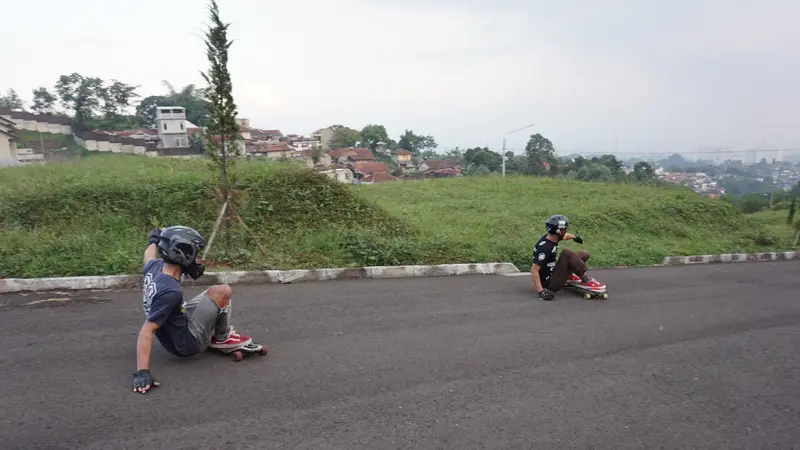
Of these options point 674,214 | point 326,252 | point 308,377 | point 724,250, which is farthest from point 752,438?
point 674,214

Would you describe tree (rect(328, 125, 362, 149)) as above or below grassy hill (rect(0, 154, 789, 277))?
above

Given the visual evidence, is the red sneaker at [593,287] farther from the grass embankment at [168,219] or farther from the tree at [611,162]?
the tree at [611,162]

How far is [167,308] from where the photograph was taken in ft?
11.7

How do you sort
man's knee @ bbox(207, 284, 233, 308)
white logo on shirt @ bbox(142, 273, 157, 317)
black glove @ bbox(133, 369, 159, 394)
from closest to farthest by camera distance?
black glove @ bbox(133, 369, 159, 394), white logo on shirt @ bbox(142, 273, 157, 317), man's knee @ bbox(207, 284, 233, 308)

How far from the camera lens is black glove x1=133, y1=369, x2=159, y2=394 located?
3480 millimetres

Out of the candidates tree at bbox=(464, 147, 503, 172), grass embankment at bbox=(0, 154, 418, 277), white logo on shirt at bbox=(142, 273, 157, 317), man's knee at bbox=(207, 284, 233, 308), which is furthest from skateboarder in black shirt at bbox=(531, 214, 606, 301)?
tree at bbox=(464, 147, 503, 172)

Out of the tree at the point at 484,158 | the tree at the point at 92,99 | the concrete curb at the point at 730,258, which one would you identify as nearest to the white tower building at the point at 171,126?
the tree at the point at 92,99

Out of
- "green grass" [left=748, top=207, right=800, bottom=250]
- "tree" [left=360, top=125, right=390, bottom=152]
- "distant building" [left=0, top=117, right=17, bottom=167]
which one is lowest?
"green grass" [left=748, top=207, right=800, bottom=250]

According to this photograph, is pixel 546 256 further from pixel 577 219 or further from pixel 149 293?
pixel 577 219

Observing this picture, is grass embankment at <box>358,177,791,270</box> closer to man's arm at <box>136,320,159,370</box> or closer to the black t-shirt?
the black t-shirt

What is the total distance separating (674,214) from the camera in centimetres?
1433

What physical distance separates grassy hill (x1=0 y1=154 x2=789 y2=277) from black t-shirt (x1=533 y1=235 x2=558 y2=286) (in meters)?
1.86

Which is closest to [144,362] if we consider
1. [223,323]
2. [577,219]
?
[223,323]

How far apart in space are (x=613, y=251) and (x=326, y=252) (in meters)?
6.51
